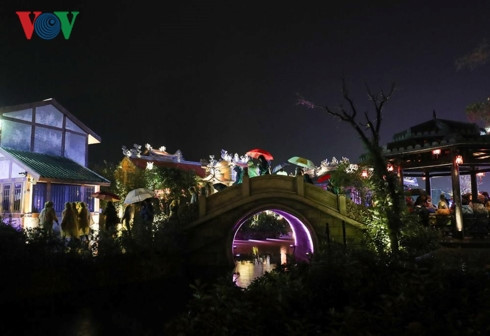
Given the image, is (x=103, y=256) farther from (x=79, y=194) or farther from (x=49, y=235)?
(x=79, y=194)

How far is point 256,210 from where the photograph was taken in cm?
1456

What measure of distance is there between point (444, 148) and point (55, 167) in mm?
15691

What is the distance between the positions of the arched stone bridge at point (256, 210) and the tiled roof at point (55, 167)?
6.16 metres

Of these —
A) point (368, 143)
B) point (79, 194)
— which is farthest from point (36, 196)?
point (368, 143)

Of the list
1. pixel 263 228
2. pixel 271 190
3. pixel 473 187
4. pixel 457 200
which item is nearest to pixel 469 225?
pixel 457 200

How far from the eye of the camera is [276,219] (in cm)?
2634

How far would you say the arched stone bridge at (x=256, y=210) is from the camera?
1430 cm

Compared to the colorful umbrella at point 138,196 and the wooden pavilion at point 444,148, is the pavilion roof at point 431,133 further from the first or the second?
the colorful umbrella at point 138,196

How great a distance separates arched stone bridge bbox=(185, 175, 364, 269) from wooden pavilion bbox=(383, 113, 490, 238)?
126 inches

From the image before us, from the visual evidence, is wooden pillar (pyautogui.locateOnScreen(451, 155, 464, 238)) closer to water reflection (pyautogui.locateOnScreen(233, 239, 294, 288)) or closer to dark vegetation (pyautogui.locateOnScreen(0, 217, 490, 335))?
dark vegetation (pyautogui.locateOnScreen(0, 217, 490, 335))

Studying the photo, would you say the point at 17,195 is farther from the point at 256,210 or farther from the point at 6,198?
the point at 256,210

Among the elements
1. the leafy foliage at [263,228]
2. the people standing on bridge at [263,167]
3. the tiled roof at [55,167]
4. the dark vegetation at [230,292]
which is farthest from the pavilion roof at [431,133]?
the tiled roof at [55,167]

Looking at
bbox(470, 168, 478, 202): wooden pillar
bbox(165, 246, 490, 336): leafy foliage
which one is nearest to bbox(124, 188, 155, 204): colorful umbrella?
bbox(165, 246, 490, 336): leafy foliage

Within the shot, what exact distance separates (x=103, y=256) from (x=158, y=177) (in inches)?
498
